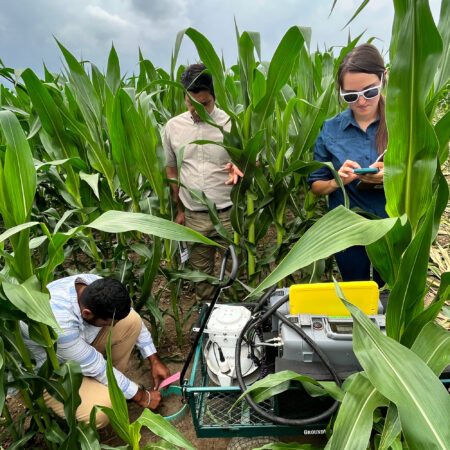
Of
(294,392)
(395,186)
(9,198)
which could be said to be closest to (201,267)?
(294,392)

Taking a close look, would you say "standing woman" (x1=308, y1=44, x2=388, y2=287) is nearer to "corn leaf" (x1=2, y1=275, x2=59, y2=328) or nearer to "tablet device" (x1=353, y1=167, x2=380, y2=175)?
"tablet device" (x1=353, y1=167, x2=380, y2=175)

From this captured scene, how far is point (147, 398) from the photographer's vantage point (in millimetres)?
1760

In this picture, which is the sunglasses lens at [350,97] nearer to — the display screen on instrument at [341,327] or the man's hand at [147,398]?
the display screen on instrument at [341,327]

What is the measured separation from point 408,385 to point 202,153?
5.37 feet

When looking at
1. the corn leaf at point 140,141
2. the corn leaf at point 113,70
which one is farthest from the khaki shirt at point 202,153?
the corn leaf at point 113,70

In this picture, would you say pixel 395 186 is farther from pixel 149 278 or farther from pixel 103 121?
pixel 103 121

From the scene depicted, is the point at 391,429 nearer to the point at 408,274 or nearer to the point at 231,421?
the point at 408,274

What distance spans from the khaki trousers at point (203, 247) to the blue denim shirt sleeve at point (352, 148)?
0.75m

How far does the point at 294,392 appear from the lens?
3.94 ft

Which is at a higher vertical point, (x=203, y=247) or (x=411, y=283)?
(x=411, y=283)

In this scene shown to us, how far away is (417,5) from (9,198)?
3.61 ft

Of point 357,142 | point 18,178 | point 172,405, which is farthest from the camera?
point 172,405

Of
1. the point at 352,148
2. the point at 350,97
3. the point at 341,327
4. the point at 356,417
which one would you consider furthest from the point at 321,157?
the point at 356,417

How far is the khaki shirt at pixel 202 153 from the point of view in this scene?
2.07 metres
